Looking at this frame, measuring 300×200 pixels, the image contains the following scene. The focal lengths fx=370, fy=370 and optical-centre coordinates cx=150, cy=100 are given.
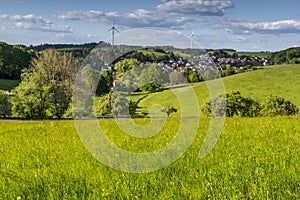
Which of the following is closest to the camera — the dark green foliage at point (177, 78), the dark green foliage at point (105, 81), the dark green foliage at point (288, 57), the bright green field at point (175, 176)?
the bright green field at point (175, 176)

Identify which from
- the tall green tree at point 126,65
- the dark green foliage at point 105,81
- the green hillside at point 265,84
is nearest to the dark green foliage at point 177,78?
the tall green tree at point 126,65

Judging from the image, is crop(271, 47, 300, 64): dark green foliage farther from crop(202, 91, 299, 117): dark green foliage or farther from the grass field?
the grass field

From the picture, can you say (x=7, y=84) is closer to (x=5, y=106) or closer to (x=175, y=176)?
(x=5, y=106)

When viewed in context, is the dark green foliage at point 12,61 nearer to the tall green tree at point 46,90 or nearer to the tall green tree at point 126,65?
the tall green tree at point 46,90

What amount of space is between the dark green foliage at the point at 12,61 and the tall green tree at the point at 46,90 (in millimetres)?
51183

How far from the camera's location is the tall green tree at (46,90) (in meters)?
61.8

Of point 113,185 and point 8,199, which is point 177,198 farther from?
point 8,199

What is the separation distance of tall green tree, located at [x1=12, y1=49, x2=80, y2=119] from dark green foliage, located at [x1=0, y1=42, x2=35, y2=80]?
51.2m

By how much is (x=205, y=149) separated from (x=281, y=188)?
3215mm

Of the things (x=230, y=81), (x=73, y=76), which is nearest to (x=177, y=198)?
(x=73, y=76)

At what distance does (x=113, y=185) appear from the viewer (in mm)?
5250

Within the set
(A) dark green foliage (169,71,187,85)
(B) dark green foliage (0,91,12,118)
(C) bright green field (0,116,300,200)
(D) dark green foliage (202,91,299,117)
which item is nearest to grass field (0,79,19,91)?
(B) dark green foliage (0,91,12,118)

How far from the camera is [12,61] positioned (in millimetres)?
129500

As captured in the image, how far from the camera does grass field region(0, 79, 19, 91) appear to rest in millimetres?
109637
